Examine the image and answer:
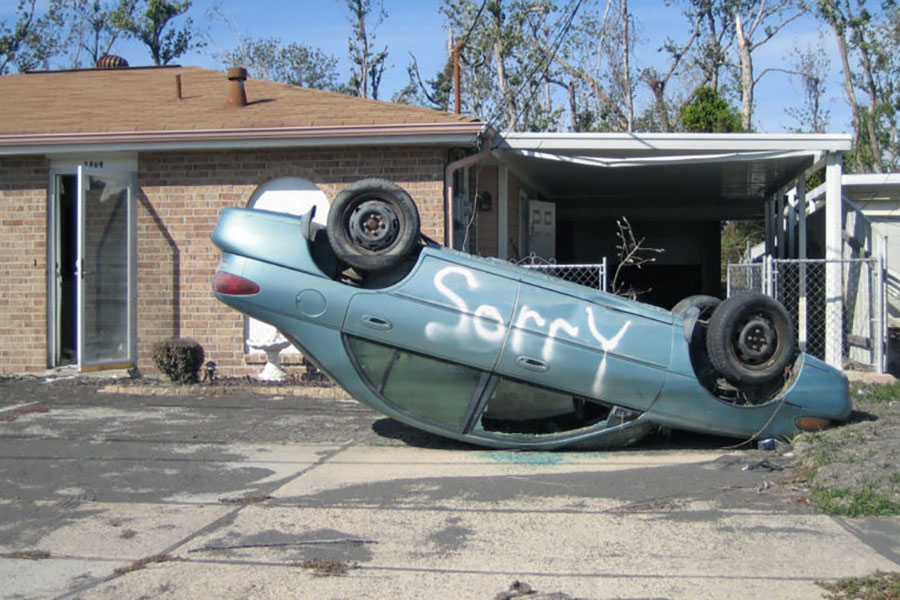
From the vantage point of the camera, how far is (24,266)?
1134 centimetres

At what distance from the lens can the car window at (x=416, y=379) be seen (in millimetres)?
6527

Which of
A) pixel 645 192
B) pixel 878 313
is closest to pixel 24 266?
pixel 878 313

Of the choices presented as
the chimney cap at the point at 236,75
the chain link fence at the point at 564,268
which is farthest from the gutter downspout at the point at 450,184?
the chimney cap at the point at 236,75

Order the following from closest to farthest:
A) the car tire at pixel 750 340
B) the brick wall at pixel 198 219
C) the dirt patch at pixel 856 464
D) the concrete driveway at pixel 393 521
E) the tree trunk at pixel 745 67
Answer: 1. the concrete driveway at pixel 393 521
2. the dirt patch at pixel 856 464
3. the car tire at pixel 750 340
4. the brick wall at pixel 198 219
5. the tree trunk at pixel 745 67

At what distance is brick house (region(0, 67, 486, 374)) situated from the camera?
10.7 m

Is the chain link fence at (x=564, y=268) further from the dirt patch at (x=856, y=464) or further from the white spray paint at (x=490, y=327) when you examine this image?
the dirt patch at (x=856, y=464)

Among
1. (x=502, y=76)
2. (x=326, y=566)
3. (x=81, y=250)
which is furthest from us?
(x=502, y=76)

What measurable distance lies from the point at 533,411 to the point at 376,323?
4.72 feet

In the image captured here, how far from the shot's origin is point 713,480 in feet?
20.0

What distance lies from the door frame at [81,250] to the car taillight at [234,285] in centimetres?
497

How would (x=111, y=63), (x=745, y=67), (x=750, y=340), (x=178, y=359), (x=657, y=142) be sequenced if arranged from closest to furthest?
(x=750, y=340) < (x=178, y=359) < (x=657, y=142) < (x=111, y=63) < (x=745, y=67)

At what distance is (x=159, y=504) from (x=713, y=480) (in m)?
3.71

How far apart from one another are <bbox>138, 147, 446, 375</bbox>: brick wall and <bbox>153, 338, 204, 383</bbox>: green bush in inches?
31.2

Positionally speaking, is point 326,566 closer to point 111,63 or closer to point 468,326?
point 468,326
